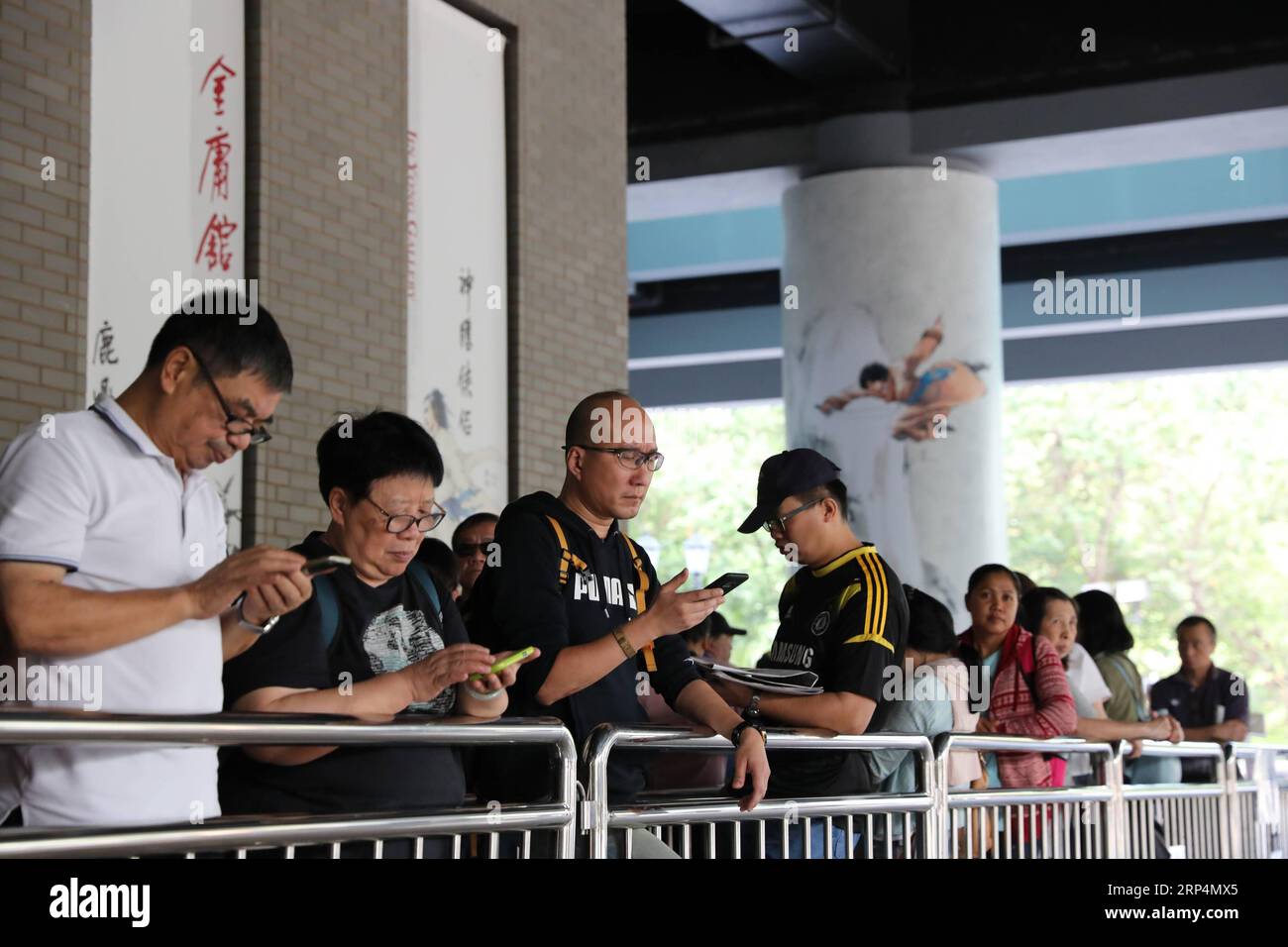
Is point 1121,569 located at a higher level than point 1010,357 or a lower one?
lower

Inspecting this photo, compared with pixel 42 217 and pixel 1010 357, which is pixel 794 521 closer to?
pixel 42 217

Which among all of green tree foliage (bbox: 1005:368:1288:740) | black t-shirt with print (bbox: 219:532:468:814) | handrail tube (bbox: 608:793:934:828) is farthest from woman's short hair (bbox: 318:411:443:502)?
green tree foliage (bbox: 1005:368:1288:740)

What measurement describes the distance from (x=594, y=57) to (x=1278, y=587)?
2620cm

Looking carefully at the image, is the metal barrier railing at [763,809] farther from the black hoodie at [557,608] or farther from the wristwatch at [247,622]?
the wristwatch at [247,622]

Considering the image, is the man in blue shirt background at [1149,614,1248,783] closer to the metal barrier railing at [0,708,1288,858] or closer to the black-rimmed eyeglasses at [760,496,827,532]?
the metal barrier railing at [0,708,1288,858]

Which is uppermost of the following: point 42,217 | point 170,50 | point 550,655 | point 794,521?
point 170,50

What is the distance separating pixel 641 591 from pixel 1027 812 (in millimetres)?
2214

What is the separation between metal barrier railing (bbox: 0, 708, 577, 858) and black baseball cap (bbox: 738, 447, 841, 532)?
1.32 metres

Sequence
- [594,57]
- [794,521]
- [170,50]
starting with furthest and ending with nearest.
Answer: [594,57] < [170,50] < [794,521]

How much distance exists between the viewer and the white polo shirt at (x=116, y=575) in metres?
2.77

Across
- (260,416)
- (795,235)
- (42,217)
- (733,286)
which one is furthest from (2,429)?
(733,286)

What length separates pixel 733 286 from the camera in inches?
728

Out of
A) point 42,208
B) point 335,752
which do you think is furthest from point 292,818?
point 42,208

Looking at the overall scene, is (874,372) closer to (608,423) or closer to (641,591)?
(641,591)
